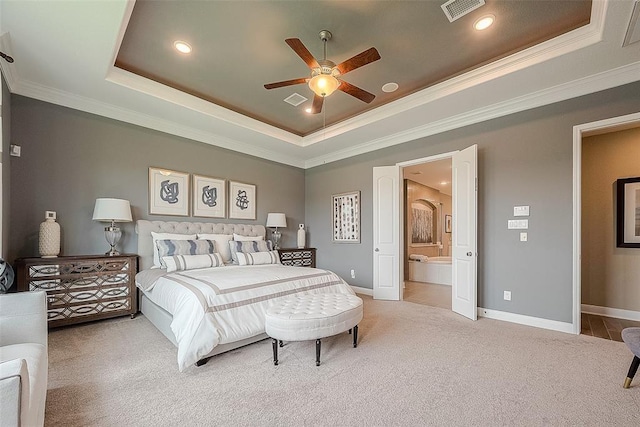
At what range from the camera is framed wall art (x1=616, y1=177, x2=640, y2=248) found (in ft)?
12.2

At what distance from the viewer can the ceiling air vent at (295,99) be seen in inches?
153

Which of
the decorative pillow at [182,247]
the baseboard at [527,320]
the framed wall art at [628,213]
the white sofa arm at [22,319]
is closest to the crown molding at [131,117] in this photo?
the decorative pillow at [182,247]

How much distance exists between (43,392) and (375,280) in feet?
13.8

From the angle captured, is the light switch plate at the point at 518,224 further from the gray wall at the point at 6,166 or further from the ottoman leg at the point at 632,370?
the gray wall at the point at 6,166

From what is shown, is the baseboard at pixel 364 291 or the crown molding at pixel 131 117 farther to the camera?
the baseboard at pixel 364 291

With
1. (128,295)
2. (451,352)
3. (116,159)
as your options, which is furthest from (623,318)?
(116,159)

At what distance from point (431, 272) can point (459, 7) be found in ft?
17.8

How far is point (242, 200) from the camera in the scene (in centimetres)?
527

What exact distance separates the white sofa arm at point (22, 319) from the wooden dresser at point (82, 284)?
5.56 feet

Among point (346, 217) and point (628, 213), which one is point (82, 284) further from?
point (628, 213)

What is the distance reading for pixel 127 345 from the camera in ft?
9.07

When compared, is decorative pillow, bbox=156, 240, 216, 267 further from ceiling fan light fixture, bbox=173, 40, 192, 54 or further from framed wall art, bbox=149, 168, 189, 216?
ceiling fan light fixture, bbox=173, 40, 192, 54

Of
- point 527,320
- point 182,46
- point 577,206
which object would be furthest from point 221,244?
point 577,206

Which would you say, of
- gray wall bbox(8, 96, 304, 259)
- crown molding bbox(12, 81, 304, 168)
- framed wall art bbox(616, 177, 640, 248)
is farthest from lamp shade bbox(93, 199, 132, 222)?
framed wall art bbox(616, 177, 640, 248)
